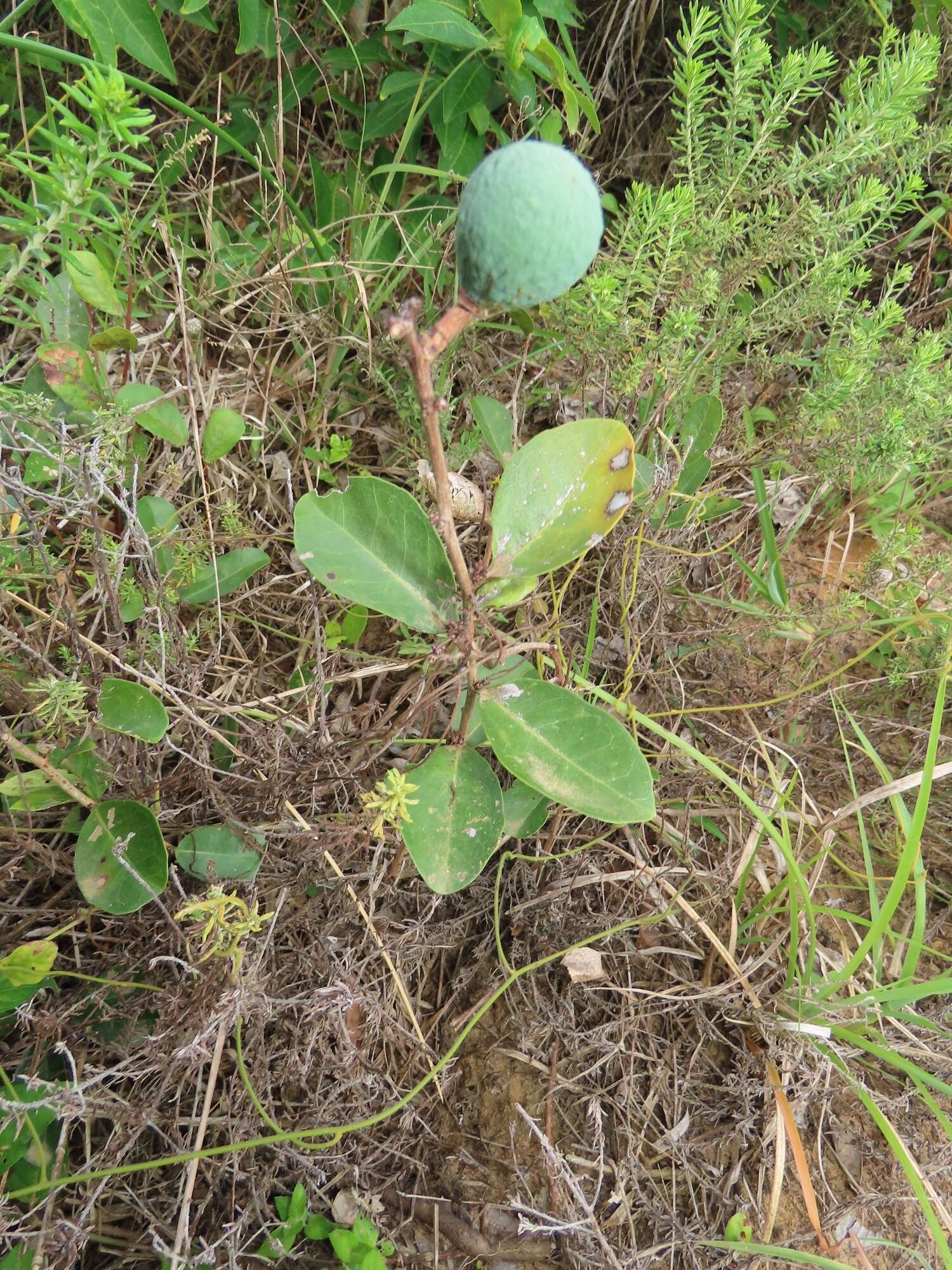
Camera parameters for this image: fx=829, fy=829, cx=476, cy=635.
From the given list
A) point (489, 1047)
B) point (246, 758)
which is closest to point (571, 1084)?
point (489, 1047)

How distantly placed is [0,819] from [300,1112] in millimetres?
706

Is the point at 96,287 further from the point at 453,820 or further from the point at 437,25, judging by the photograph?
the point at 453,820

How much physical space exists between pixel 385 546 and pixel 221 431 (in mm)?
593

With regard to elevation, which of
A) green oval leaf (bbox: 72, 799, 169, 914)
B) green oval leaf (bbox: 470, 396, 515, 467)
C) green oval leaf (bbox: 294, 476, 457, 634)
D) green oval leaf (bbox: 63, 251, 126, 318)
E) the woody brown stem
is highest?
the woody brown stem

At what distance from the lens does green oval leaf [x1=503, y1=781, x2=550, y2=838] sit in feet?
4.75

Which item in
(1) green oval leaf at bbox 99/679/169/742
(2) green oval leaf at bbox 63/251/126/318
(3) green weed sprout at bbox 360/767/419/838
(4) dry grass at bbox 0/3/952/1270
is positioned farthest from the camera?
(2) green oval leaf at bbox 63/251/126/318

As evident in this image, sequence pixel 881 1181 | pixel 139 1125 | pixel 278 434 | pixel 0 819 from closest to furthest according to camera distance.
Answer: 1. pixel 139 1125
2. pixel 0 819
3. pixel 881 1181
4. pixel 278 434

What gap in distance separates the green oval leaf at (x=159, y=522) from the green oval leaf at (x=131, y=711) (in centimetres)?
31

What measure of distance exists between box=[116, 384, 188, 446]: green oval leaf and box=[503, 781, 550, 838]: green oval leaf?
0.88 m

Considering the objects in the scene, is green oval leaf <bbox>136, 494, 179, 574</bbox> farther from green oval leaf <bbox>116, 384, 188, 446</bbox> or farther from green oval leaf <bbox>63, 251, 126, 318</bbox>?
green oval leaf <bbox>63, 251, 126, 318</bbox>

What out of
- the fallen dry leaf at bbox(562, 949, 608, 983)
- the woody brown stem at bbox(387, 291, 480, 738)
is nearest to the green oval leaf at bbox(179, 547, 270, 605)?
the woody brown stem at bbox(387, 291, 480, 738)

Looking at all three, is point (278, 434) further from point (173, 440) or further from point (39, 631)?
point (39, 631)

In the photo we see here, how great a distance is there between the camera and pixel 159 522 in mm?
1479

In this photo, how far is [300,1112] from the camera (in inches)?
55.7
